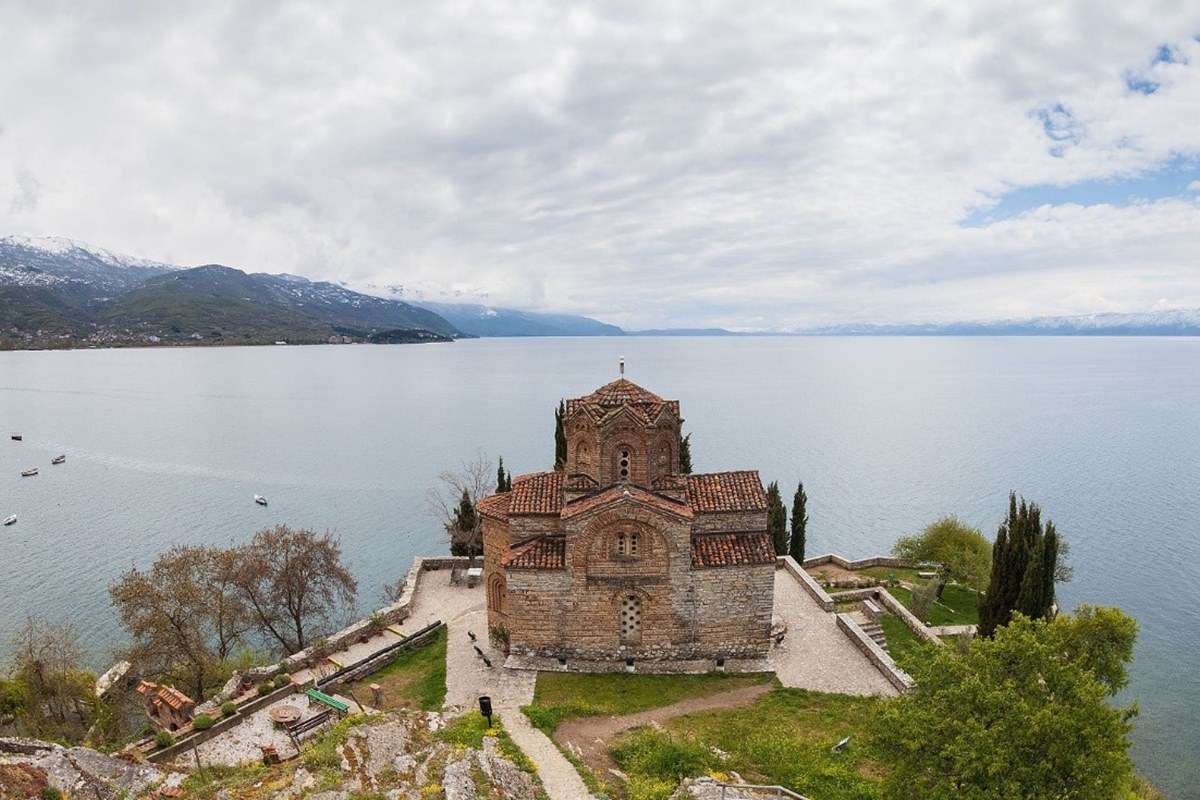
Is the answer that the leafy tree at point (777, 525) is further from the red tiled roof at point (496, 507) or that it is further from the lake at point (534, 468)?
the red tiled roof at point (496, 507)

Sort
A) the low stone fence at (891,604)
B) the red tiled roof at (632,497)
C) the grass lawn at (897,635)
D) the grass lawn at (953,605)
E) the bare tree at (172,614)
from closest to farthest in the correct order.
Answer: the red tiled roof at (632,497) < the bare tree at (172,614) < the grass lawn at (897,635) < the low stone fence at (891,604) < the grass lawn at (953,605)

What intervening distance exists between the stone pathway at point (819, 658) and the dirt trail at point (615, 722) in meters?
→ 1.50

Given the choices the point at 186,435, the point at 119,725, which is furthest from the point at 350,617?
the point at 186,435

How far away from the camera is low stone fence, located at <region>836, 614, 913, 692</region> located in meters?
22.0

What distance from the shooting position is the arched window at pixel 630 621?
77.4 ft

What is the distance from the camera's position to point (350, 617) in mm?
37125

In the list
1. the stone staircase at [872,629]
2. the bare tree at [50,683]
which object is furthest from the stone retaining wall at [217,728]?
the stone staircase at [872,629]

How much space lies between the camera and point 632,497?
22609 millimetres

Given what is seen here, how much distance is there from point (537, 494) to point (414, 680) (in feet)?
24.7

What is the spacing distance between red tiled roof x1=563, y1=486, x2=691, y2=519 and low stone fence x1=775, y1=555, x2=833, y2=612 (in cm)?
927

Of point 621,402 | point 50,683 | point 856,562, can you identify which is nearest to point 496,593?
point 621,402

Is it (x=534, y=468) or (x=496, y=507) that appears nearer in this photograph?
(x=496, y=507)

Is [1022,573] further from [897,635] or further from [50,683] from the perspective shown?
[50,683]

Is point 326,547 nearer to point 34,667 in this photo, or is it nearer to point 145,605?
point 145,605
